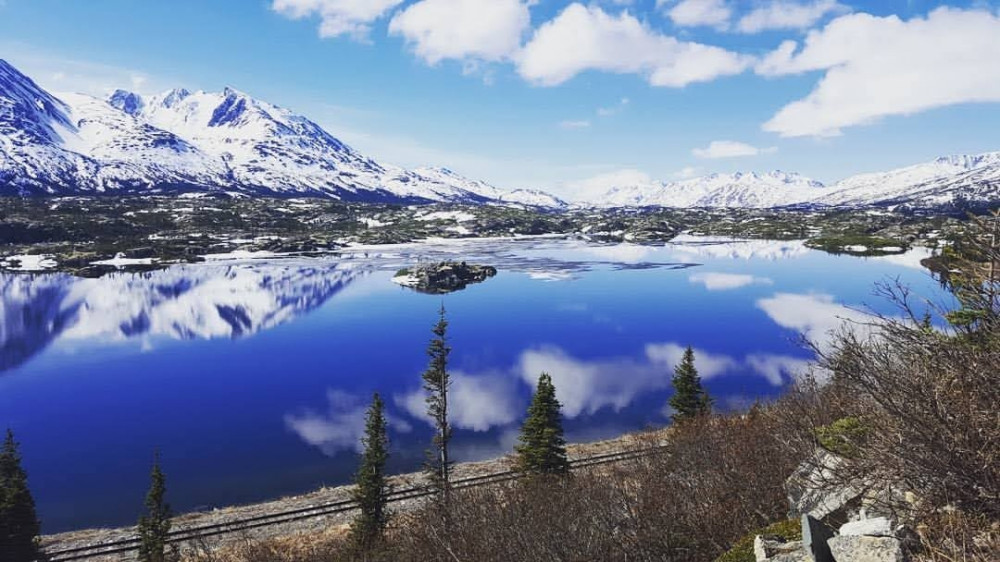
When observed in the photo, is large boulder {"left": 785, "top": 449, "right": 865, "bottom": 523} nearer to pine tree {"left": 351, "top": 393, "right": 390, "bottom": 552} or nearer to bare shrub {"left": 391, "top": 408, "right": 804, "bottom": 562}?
bare shrub {"left": 391, "top": 408, "right": 804, "bottom": 562}

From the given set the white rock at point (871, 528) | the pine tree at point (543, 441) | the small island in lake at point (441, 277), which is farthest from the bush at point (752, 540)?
the small island in lake at point (441, 277)

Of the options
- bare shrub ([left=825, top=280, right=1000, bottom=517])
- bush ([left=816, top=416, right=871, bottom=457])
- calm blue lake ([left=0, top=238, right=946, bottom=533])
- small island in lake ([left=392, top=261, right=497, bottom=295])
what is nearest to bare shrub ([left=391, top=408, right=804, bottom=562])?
bush ([left=816, top=416, right=871, bottom=457])

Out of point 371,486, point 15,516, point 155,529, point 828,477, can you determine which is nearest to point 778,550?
point 828,477

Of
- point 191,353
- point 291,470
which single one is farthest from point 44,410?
point 291,470

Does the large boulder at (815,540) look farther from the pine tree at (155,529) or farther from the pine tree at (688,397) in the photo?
the pine tree at (688,397)

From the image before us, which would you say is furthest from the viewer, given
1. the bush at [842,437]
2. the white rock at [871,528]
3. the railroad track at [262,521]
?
the railroad track at [262,521]

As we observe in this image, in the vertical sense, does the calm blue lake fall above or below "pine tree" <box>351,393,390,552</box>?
below

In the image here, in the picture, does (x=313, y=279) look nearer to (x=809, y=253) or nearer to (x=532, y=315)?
(x=532, y=315)
